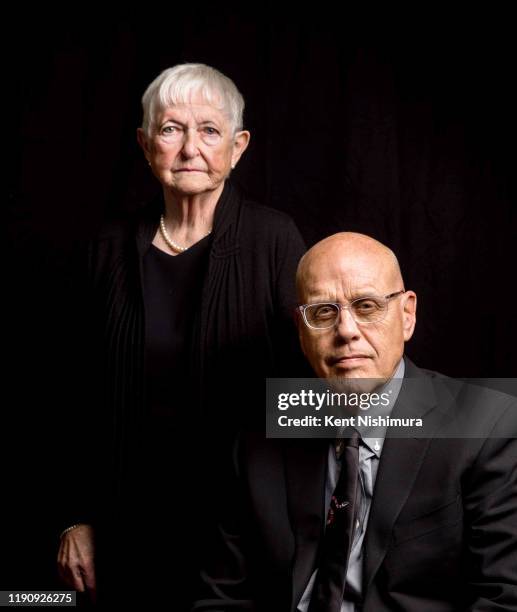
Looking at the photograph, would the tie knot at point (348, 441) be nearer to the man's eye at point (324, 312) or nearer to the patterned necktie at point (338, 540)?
the patterned necktie at point (338, 540)

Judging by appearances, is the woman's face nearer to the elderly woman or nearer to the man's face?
the elderly woman

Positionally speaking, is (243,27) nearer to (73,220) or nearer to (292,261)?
(73,220)

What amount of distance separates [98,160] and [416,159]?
1.00 m

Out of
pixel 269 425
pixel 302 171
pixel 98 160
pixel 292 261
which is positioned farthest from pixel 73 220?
pixel 269 425

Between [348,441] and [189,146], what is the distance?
0.81 metres

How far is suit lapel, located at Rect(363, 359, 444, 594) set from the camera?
1.72m

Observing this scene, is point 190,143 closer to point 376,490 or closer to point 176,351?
point 176,351

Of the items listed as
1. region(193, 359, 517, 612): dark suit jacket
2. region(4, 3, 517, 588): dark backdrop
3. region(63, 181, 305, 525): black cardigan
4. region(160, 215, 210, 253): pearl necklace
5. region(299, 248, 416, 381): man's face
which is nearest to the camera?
region(193, 359, 517, 612): dark suit jacket

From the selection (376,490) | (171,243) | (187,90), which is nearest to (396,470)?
(376,490)

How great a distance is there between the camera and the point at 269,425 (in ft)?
6.31

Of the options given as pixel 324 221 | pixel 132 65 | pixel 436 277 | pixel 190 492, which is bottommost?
pixel 190 492

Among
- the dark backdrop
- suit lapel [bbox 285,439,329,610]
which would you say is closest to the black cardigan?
suit lapel [bbox 285,439,329,610]

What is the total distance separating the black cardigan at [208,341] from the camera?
214 cm

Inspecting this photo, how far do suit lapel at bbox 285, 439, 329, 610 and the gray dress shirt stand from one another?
0.06ft
